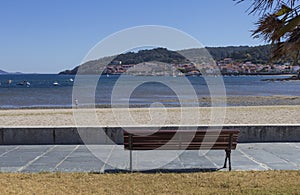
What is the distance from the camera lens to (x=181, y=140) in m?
6.55

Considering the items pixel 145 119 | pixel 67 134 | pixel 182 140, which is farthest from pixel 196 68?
pixel 182 140

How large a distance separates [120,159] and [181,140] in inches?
57.4

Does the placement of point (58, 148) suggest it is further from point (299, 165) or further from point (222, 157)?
point (299, 165)

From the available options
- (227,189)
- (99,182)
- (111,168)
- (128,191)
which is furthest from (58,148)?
(227,189)

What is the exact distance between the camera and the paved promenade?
671 centimetres

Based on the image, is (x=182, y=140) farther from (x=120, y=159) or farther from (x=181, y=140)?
(x=120, y=159)

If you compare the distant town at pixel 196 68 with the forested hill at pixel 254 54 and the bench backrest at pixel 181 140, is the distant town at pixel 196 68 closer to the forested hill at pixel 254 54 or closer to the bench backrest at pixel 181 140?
the forested hill at pixel 254 54

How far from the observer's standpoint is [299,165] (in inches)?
271

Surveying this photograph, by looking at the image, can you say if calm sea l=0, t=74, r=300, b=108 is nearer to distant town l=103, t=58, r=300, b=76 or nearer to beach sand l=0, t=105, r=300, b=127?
distant town l=103, t=58, r=300, b=76

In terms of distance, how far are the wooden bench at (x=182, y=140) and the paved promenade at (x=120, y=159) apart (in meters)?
0.38

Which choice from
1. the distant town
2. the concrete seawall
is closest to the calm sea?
the distant town

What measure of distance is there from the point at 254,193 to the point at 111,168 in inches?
104

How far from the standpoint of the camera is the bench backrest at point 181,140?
6457mm

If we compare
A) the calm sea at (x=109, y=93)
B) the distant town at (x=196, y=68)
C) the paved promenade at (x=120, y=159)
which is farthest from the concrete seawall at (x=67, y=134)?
the calm sea at (x=109, y=93)
